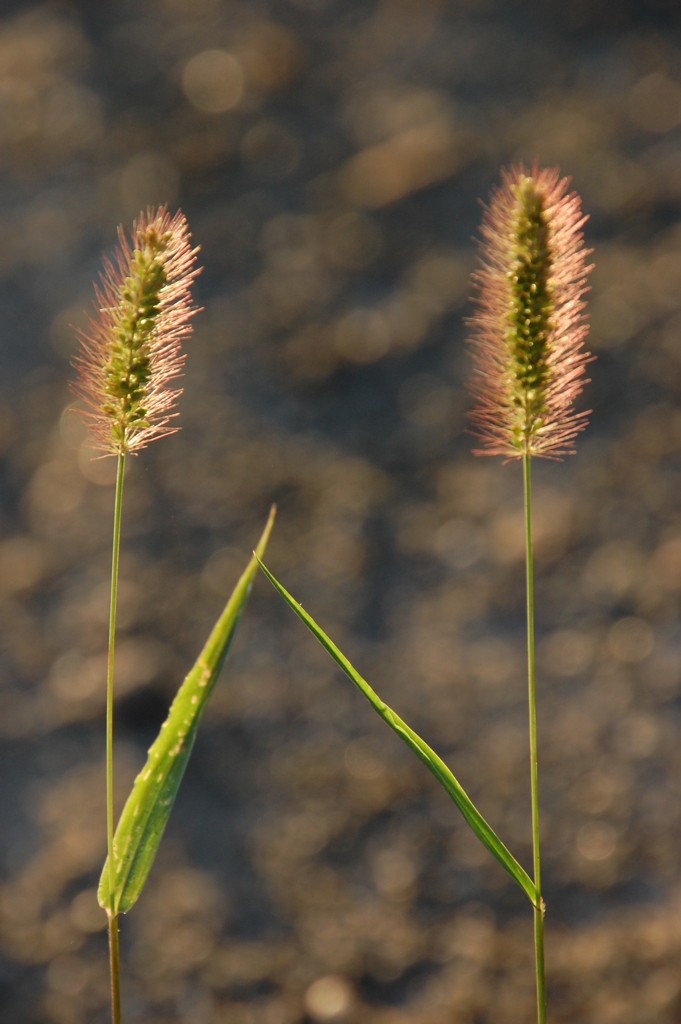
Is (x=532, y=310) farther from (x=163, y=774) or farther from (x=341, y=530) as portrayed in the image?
(x=341, y=530)

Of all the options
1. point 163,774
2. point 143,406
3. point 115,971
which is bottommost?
point 115,971

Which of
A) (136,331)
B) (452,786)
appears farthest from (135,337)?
(452,786)

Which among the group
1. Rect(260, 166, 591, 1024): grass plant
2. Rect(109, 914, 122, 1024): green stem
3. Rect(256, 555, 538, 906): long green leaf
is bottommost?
Rect(109, 914, 122, 1024): green stem

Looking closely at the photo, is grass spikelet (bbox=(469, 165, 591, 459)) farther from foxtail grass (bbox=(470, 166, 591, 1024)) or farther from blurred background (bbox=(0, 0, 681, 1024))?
blurred background (bbox=(0, 0, 681, 1024))

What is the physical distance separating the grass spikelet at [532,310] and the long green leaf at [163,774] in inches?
8.8

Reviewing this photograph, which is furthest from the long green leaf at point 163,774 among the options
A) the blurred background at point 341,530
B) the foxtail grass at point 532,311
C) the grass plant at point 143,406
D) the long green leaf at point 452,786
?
the blurred background at point 341,530

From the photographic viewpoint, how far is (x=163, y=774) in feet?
2.19

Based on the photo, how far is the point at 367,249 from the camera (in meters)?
2.54

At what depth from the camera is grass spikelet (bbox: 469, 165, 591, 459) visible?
0.62m

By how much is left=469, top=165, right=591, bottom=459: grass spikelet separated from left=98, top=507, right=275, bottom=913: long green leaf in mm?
224

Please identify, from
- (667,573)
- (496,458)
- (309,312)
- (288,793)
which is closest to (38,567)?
(288,793)

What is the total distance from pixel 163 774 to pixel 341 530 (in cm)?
156

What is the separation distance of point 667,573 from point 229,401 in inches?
51.7

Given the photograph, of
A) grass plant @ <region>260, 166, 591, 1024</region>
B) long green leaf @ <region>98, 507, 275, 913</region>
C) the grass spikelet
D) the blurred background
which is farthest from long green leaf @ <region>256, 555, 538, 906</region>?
the blurred background
